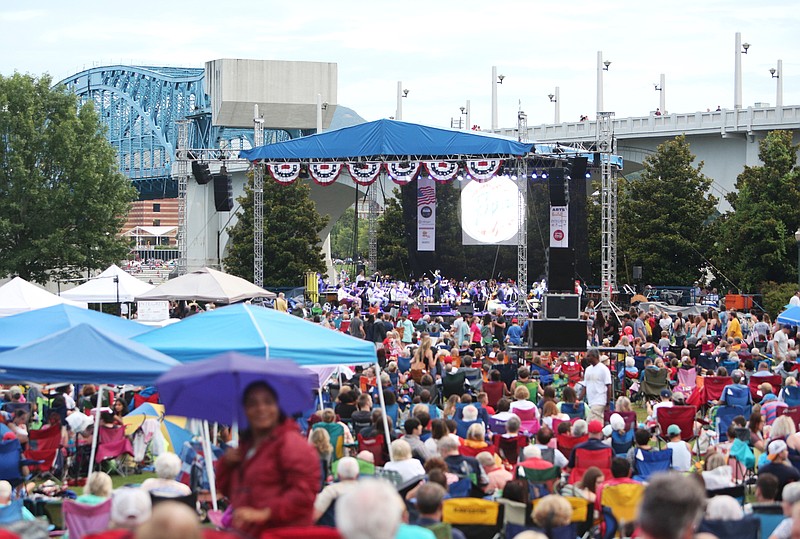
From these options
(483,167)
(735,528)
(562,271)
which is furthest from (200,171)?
(735,528)

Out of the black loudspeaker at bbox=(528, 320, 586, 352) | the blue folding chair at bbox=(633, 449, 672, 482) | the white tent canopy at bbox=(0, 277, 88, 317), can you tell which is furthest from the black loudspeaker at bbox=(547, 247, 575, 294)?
the blue folding chair at bbox=(633, 449, 672, 482)

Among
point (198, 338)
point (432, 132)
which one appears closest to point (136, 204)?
point (432, 132)

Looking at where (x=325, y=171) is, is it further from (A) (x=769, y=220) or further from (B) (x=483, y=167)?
(A) (x=769, y=220)

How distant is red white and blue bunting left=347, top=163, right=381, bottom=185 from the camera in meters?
30.6

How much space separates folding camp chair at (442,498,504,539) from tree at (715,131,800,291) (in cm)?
3085

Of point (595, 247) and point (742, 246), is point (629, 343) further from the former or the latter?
point (595, 247)

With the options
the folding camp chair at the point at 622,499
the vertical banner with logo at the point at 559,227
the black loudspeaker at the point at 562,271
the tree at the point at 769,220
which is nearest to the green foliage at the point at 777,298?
the tree at the point at 769,220

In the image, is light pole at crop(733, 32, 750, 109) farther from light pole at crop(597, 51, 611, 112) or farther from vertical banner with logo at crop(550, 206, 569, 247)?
vertical banner with logo at crop(550, 206, 569, 247)

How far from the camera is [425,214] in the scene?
37812 mm

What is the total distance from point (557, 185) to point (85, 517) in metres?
25.9

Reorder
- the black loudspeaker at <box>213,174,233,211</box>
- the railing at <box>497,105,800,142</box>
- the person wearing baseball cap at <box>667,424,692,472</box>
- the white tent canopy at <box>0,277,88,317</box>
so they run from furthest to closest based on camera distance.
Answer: the railing at <box>497,105,800,142</box>
the black loudspeaker at <box>213,174,233,211</box>
the white tent canopy at <box>0,277,88,317</box>
the person wearing baseball cap at <box>667,424,692,472</box>

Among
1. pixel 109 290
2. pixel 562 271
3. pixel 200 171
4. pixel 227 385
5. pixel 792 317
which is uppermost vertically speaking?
pixel 200 171

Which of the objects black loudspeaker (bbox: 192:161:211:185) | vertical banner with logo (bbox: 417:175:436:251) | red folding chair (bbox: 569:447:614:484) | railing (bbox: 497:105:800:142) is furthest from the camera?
railing (bbox: 497:105:800:142)

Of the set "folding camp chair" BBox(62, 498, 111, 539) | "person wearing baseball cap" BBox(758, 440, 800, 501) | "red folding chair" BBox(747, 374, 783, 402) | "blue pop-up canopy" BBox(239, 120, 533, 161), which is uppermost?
"blue pop-up canopy" BBox(239, 120, 533, 161)
